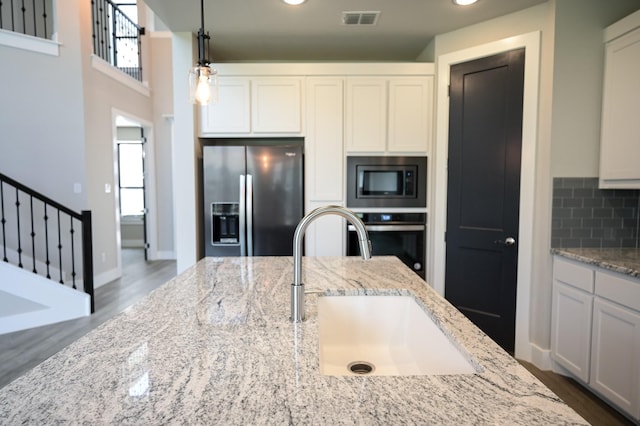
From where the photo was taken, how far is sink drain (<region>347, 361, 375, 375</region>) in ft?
3.72

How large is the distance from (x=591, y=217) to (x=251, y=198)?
99.2 inches

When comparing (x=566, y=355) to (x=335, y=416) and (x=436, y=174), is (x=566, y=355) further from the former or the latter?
(x=335, y=416)

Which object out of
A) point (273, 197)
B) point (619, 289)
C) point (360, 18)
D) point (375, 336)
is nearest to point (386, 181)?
point (273, 197)

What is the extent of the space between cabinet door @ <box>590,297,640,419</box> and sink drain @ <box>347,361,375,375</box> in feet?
4.93

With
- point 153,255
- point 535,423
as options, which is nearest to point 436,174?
point 535,423

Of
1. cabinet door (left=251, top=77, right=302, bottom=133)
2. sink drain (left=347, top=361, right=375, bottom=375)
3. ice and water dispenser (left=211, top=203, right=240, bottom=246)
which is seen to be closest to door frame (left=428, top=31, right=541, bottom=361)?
cabinet door (left=251, top=77, right=302, bottom=133)

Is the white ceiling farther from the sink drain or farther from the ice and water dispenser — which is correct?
the sink drain

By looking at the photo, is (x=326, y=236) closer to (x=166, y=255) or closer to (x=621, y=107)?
(x=621, y=107)

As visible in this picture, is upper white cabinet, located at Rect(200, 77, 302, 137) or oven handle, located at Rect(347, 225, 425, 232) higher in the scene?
upper white cabinet, located at Rect(200, 77, 302, 137)

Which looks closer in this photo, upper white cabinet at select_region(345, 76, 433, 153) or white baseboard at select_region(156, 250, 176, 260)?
upper white cabinet at select_region(345, 76, 433, 153)

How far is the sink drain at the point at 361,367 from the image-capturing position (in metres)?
1.13

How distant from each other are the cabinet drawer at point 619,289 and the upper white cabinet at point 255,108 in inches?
92.9

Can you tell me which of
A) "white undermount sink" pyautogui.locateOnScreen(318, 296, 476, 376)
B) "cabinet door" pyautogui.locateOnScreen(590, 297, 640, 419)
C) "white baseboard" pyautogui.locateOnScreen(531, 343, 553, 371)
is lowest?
"white baseboard" pyautogui.locateOnScreen(531, 343, 553, 371)

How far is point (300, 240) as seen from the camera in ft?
3.01
